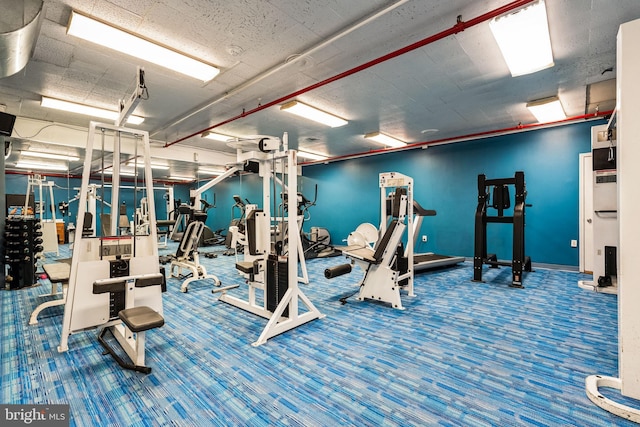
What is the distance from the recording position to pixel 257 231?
3.70m

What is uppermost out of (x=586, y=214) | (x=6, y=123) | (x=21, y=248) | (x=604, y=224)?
(x=6, y=123)

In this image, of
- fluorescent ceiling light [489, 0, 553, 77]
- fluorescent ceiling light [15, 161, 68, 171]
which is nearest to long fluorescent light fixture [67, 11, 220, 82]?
fluorescent ceiling light [489, 0, 553, 77]

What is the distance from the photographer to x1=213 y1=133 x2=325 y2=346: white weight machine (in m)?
3.08

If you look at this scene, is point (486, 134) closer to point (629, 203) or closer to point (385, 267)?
point (385, 267)

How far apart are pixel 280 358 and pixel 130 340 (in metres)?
1.37

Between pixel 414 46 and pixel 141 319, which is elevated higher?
pixel 414 46

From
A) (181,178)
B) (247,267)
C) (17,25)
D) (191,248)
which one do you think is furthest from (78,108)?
(181,178)

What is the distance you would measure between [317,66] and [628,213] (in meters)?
3.16

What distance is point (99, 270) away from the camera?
8.81 feet

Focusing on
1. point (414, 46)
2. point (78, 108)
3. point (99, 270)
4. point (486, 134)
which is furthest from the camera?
point (486, 134)

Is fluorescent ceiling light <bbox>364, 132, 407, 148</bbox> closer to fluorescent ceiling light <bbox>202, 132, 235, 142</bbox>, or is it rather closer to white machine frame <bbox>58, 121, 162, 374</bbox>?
fluorescent ceiling light <bbox>202, 132, 235, 142</bbox>

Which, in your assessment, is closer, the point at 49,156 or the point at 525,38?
the point at 525,38

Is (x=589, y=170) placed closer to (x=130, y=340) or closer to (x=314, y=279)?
(x=314, y=279)

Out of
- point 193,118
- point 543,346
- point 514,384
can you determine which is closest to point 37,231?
point 193,118
